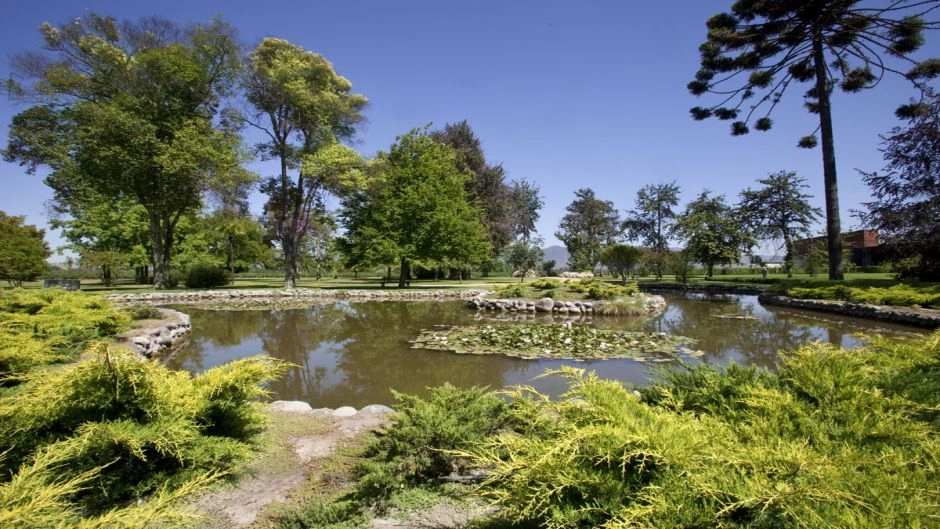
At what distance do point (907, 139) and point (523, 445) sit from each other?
2656 centimetres

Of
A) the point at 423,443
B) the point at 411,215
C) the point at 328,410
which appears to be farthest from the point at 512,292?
the point at 423,443

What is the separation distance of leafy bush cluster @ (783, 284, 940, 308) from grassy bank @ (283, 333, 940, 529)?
13.7 m

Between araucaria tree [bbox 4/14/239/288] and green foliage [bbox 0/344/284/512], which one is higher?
araucaria tree [bbox 4/14/239/288]

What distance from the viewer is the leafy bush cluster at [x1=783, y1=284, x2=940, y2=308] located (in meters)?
12.6

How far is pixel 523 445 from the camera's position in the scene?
1948mm

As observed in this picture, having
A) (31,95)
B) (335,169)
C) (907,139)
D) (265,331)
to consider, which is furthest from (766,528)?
(31,95)

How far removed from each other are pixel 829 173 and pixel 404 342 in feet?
67.9

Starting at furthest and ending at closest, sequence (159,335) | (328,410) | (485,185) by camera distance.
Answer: (485,185)
(159,335)
(328,410)

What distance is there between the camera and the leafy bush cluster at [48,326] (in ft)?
13.4

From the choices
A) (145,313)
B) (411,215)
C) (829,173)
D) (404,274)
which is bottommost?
(145,313)

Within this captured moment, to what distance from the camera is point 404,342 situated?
993 cm

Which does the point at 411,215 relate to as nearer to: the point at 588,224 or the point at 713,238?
the point at 713,238

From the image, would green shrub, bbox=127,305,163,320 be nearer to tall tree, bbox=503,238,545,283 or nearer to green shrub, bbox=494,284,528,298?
green shrub, bbox=494,284,528,298

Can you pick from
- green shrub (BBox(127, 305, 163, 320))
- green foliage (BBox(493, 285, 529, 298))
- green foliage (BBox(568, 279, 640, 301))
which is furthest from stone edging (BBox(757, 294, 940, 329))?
green shrub (BBox(127, 305, 163, 320))
